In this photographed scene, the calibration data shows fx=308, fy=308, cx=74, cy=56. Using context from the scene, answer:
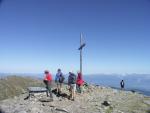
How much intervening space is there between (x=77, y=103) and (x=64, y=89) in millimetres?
5534

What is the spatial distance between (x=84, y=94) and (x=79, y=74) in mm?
2237

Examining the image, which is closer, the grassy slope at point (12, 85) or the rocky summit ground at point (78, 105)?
the rocky summit ground at point (78, 105)

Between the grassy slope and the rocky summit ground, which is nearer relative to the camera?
the rocky summit ground

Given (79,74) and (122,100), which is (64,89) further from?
A: (122,100)

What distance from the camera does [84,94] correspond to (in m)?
27.1

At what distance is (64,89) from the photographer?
28.5 m

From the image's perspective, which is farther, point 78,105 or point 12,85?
point 12,85

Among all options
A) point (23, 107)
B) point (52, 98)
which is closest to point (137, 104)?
point (52, 98)

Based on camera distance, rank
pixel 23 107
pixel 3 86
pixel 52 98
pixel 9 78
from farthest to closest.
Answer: pixel 9 78 → pixel 3 86 → pixel 52 98 → pixel 23 107

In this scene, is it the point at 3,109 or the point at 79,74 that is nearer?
the point at 3,109

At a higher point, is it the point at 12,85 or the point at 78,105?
the point at 12,85

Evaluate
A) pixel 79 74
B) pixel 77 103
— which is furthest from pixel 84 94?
pixel 77 103

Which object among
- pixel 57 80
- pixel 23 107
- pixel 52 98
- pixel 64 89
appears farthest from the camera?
pixel 64 89

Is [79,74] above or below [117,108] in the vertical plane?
above
